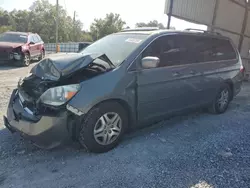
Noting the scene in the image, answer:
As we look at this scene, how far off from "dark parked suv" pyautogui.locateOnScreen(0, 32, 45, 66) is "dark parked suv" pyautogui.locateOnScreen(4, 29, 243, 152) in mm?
7767

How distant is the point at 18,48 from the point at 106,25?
34.0 m

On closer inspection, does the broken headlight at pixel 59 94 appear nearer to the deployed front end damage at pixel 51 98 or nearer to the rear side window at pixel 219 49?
the deployed front end damage at pixel 51 98

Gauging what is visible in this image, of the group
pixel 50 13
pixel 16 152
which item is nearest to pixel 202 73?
pixel 16 152

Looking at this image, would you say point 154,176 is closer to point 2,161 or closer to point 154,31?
point 2,161

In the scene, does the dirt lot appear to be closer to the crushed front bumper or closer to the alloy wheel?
the alloy wheel

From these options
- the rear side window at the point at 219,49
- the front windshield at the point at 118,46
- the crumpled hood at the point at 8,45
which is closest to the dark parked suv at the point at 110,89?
the front windshield at the point at 118,46

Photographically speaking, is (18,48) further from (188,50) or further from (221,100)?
(221,100)

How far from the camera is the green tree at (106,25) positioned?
43.3 m

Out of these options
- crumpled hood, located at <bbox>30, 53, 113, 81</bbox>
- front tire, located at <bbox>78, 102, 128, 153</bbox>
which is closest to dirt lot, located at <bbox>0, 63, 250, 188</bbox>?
front tire, located at <bbox>78, 102, 128, 153</bbox>

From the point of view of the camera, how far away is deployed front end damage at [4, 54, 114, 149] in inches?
118

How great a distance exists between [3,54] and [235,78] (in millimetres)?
9337

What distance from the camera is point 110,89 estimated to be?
326 centimetres

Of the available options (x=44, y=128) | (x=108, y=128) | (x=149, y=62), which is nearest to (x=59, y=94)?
(x=44, y=128)

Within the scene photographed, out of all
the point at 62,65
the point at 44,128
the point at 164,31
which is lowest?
the point at 44,128
